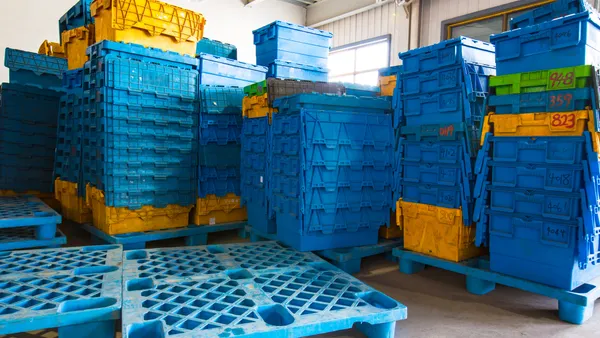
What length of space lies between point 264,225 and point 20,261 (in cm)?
266

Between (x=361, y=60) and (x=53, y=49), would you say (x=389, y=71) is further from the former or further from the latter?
(x=361, y=60)

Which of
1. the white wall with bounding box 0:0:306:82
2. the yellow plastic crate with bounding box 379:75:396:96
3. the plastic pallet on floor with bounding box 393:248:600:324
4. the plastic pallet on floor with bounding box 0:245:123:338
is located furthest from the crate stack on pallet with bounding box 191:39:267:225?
the white wall with bounding box 0:0:306:82

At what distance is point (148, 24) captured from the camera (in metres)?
5.46

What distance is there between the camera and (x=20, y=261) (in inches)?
155

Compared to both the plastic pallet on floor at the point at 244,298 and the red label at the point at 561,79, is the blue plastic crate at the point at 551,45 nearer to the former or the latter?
the red label at the point at 561,79

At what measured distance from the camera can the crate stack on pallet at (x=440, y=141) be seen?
418 cm

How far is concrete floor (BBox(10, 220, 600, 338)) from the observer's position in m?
3.29

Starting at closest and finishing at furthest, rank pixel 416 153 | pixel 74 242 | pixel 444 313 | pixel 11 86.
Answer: pixel 444 313 → pixel 416 153 → pixel 74 242 → pixel 11 86

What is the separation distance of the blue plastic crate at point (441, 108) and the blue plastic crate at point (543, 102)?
167 millimetres

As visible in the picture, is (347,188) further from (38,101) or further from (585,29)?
(38,101)

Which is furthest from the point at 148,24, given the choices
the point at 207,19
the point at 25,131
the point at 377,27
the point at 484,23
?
the point at 377,27

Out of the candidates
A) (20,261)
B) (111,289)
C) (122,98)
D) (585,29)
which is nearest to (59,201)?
(122,98)

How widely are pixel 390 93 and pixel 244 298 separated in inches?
148

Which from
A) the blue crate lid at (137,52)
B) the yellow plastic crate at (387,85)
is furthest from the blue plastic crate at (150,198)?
the yellow plastic crate at (387,85)
